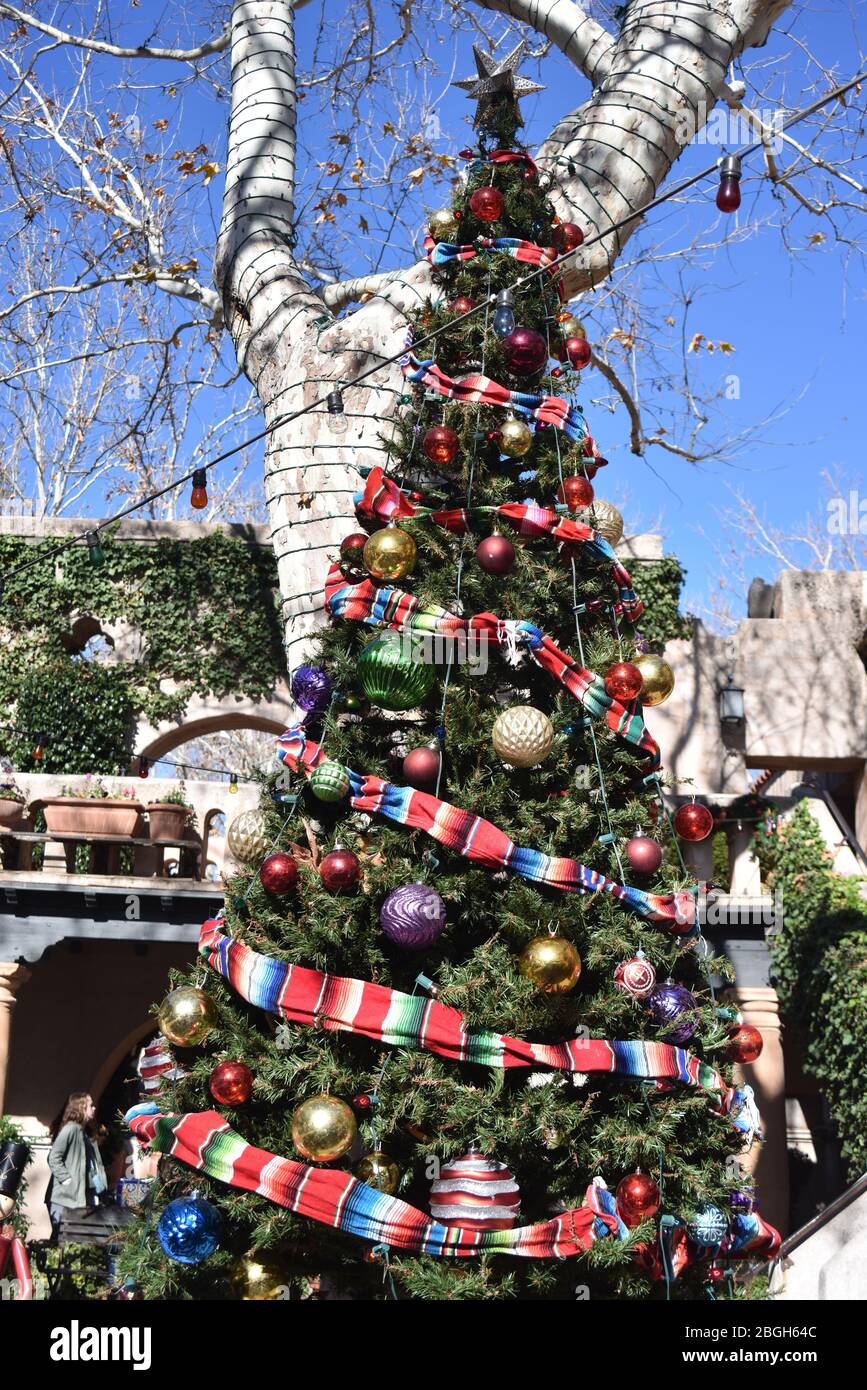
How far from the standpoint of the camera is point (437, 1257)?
136 inches

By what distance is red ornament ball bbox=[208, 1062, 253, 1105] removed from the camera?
358 cm

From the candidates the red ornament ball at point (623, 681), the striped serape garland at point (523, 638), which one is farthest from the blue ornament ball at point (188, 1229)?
the red ornament ball at point (623, 681)

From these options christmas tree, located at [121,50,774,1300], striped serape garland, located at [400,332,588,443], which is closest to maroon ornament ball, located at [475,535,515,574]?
christmas tree, located at [121,50,774,1300]

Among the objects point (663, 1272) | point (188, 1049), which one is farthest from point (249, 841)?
point (663, 1272)

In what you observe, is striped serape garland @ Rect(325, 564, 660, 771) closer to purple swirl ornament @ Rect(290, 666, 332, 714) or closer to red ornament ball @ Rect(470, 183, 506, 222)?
purple swirl ornament @ Rect(290, 666, 332, 714)

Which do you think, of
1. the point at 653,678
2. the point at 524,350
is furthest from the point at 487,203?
the point at 653,678

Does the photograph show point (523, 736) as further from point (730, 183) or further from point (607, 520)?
point (730, 183)

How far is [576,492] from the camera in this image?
4355mm

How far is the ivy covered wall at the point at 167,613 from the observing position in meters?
12.2

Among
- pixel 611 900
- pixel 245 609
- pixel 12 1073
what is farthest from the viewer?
pixel 245 609
